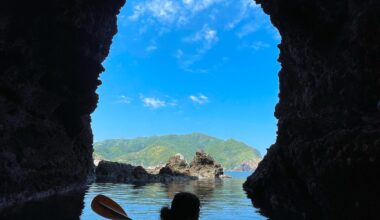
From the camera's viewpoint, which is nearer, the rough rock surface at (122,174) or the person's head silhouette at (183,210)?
the person's head silhouette at (183,210)

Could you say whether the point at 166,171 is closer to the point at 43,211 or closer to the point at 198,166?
the point at 198,166

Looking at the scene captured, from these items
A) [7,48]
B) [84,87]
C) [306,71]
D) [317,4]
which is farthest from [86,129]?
[317,4]

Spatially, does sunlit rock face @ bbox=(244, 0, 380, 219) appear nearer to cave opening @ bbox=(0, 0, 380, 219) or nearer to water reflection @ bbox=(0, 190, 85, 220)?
cave opening @ bbox=(0, 0, 380, 219)

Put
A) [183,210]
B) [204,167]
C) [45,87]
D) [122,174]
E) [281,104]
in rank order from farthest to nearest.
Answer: [204,167] < [122,174] < [281,104] < [45,87] < [183,210]

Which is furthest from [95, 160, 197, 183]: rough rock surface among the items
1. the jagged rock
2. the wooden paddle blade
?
the wooden paddle blade

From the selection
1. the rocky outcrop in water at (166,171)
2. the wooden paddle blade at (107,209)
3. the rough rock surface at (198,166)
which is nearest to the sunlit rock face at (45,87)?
the wooden paddle blade at (107,209)

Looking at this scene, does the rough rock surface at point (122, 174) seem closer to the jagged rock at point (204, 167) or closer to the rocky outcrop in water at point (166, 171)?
the rocky outcrop in water at point (166, 171)

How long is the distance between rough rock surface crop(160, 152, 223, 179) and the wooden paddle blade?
10279 cm

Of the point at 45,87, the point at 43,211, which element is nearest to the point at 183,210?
the point at 43,211

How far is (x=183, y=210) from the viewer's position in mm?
6059

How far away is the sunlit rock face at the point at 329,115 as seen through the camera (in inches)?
624

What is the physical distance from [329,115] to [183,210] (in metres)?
24.0

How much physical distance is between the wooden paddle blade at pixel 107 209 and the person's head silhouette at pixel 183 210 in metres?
2.09

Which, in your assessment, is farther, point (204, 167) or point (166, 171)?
point (204, 167)
